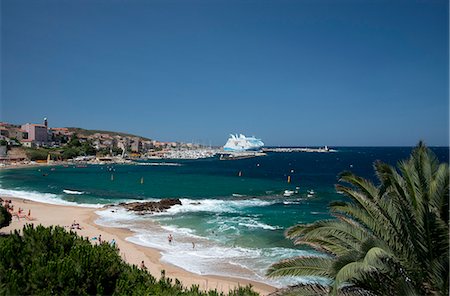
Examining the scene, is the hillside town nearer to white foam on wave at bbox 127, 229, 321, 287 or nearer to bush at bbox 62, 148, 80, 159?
bush at bbox 62, 148, 80, 159

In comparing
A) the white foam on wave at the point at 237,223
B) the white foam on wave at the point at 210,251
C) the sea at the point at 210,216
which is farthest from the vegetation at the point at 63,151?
the white foam on wave at the point at 237,223

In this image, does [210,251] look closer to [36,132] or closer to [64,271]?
[64,271]

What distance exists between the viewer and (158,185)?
187ft

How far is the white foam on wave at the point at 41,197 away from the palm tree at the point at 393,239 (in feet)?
120

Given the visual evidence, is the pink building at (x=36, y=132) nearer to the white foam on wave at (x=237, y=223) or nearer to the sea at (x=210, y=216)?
the sea at (x=210, y=216)

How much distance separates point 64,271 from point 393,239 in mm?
6095

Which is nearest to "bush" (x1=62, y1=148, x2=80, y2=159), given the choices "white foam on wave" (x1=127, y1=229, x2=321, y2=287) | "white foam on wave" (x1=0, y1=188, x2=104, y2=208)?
"white foam on wave" (x1=0, y1=188, x2=104, y2=208)

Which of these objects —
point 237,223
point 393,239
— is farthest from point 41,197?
point 393,239

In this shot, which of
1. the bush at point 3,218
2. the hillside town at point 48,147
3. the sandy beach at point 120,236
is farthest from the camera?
the hillside town at point 48,147

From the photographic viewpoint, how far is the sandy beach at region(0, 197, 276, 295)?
16328mm

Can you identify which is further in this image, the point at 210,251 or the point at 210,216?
the point at 210,216

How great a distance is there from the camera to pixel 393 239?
574cm

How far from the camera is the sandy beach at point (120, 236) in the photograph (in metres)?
16.3

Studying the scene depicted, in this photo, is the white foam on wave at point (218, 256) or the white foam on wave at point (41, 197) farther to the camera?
the white foam on wave at point (41, 197)
